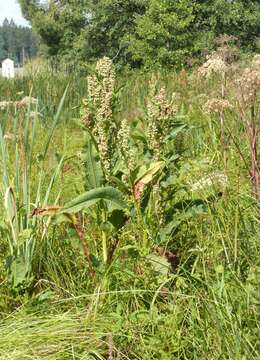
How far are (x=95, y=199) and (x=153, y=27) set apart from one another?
2694 centimetres

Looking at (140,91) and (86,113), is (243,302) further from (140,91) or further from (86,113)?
(140,91)

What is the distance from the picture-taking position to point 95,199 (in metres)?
2.26

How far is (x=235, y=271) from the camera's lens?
2.30 meters

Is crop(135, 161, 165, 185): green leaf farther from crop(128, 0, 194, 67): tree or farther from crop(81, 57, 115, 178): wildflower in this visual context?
crop(128, 0, 194, 67): tree

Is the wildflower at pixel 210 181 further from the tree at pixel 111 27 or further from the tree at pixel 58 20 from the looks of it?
the tree at pixel 58 20

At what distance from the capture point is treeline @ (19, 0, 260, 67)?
1118 inches

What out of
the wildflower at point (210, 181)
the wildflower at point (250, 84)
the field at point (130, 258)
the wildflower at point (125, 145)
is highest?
the wildflower at point (250, 84)

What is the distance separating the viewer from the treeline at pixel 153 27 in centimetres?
2841

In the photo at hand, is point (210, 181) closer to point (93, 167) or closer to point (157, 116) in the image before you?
point (157, 116)

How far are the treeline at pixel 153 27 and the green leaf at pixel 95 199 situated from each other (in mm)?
23349

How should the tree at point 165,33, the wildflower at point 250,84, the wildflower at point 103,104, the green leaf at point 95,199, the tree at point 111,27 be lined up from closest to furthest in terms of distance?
the green leaf at point 95,199, the wildflower at point 103,104, the wildflower at point 250,84, the tree at point 165,33, the tree at point 111,27

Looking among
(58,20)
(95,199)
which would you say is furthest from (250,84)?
(58,20)

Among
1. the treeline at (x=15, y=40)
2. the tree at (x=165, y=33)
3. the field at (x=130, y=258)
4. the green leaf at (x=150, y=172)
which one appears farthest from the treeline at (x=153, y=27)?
the treeline at (x=15, y=40)

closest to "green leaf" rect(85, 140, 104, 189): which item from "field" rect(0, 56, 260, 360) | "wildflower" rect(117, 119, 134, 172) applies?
"field" rect(0, 56, 260, 360)
